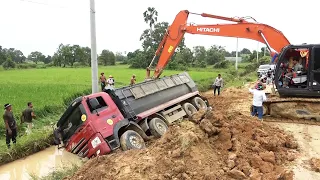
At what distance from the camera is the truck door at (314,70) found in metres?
8.89

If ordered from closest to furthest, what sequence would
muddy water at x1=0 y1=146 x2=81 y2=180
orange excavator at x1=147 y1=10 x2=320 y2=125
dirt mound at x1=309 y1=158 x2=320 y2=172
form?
dirt mound at x1=309 y1=158 x2=320 y2=172 < muddy water at x1=0 y1=146 x2=81 y2=180 < orange excavator at x1=147 y1=10 x2=320 y2=125

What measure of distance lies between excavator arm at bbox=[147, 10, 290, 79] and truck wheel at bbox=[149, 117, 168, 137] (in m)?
3.86

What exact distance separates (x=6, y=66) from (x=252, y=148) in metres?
51.9

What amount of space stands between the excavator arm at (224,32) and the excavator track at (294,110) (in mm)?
1727

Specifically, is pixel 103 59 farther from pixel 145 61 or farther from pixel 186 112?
pixel 186 112

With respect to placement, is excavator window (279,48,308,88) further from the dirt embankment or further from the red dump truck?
the red dump truck

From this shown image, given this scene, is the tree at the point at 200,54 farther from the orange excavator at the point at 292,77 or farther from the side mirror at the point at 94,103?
the side mirror at the point at 94,103

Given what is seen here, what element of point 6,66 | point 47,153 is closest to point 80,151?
point 47,153

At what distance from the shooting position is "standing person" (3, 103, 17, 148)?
9.30 meters

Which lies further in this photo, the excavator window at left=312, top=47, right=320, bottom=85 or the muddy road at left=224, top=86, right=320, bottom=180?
the excavator window at left=312, top=47, right=320, bottom=85

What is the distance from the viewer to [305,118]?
9492 millimetres

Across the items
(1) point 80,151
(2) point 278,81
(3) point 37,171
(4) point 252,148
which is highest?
(2) point 278,81

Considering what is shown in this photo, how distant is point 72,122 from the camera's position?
8930 mm

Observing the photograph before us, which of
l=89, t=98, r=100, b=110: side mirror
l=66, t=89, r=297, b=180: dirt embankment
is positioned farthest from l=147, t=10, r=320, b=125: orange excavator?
l=89, t=98, r=100, b=110: side mirror
